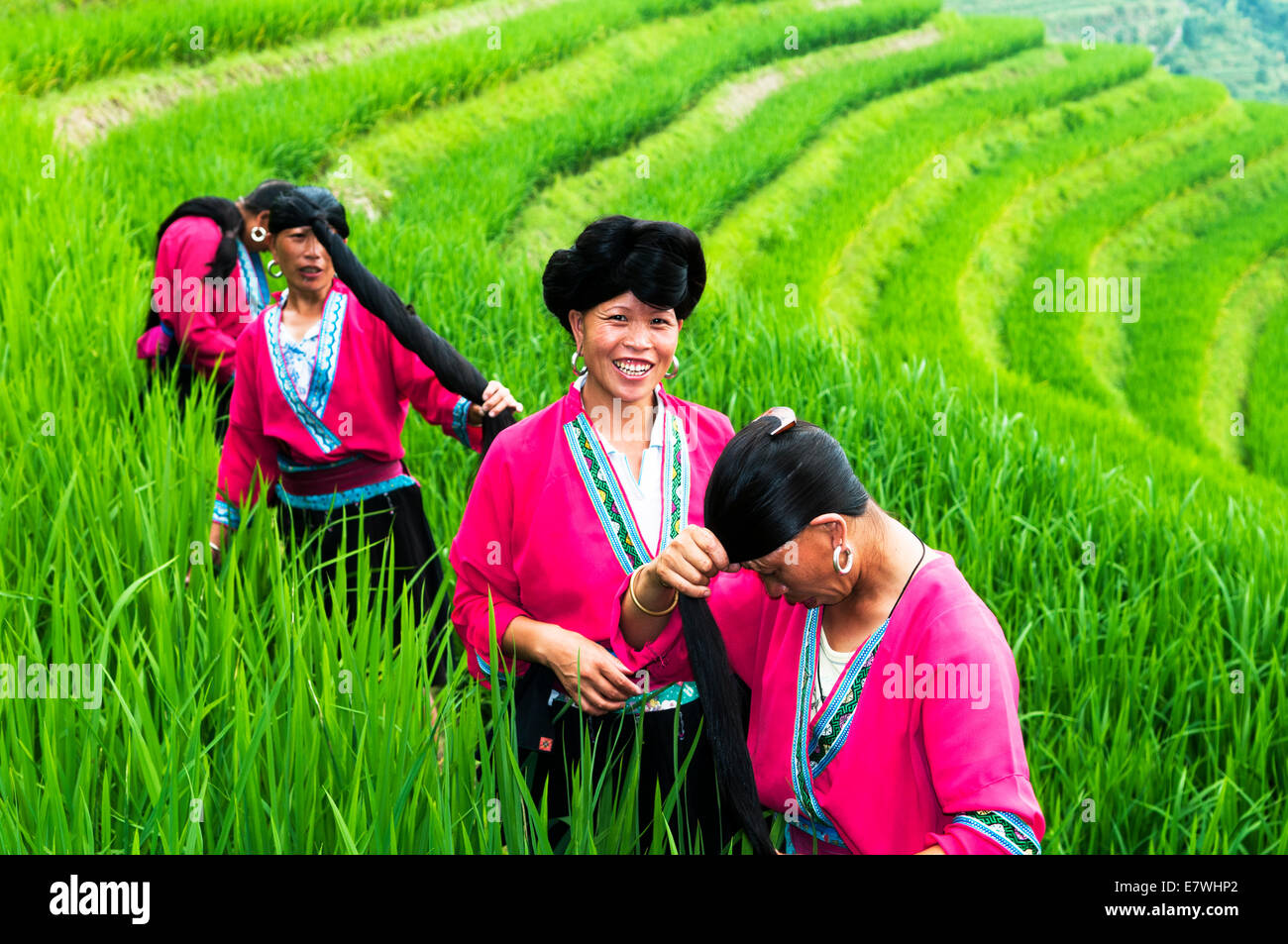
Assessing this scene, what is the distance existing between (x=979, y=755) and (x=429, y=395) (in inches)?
65.4

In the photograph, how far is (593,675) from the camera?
5.09 feet

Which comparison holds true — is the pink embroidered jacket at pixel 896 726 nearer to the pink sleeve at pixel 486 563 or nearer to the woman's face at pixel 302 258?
the pink sleeve at pixel 486 563

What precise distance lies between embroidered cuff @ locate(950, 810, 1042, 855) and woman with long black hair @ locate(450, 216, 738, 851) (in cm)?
50

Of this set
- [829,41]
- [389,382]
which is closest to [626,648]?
[389,382]

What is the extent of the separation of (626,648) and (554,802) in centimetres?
33

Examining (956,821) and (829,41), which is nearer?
(956,821)

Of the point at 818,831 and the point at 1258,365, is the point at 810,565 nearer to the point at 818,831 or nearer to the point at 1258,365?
the point at 818,831

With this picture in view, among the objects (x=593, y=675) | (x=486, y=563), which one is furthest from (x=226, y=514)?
(x=593, y=675)

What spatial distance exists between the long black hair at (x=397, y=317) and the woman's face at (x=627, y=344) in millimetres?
705

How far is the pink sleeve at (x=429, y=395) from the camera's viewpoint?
2.48 m

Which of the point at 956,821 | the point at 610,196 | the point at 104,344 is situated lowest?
the point at 956,821

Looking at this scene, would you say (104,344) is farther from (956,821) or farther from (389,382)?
(956,821)

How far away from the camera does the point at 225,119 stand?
8.25m

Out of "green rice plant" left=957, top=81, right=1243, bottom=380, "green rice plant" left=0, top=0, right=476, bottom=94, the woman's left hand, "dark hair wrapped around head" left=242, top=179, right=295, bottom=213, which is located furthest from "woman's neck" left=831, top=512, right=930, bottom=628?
"green rice plant" left=0, top=0, right=476, bottom=94
